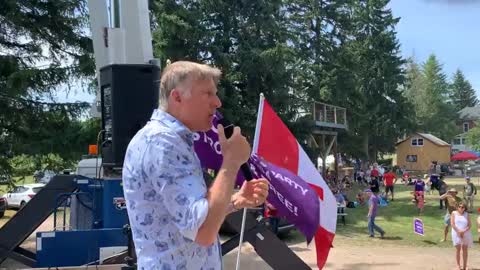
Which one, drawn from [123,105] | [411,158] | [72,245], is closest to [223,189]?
[123,105]

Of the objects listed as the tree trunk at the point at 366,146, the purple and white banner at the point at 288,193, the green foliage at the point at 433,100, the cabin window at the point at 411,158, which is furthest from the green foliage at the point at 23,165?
the green foliage at the point at 433,100

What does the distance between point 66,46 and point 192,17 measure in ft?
24.3

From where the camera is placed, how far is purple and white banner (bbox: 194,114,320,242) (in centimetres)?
580

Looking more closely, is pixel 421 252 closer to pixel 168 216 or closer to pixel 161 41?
pixel 161 41

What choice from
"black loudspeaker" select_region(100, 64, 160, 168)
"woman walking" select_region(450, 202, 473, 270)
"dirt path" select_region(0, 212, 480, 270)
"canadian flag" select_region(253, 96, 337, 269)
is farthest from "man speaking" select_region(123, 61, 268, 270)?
"woman walking" select_region(450, 202, 473, 270)

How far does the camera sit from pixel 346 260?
13.2 m

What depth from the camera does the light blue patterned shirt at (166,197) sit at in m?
2.18

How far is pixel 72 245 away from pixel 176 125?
554 cm

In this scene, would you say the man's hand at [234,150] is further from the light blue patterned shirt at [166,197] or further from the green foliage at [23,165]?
the green foliage at [23,165]

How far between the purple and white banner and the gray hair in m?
3.30

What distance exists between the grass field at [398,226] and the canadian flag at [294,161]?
401 inches

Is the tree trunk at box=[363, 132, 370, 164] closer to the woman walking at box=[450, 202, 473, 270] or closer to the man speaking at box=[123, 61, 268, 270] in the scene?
the woman walking at box=[450, 202, 473, 270]

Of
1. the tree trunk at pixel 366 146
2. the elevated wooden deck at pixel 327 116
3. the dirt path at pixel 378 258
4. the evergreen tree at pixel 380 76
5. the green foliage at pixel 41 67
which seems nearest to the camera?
the dirt path at pixel 378 258

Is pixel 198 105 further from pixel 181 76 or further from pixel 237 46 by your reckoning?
pixel 237 46
